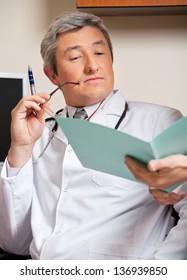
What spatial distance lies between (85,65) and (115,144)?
0.52 metres

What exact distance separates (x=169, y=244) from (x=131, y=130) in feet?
1.22

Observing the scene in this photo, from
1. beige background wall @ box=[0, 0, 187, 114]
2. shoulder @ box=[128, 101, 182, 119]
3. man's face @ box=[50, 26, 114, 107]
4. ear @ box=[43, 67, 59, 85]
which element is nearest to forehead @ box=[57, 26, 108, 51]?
man's face @ box=[50, 26, 114, 107]

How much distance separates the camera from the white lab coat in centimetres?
115

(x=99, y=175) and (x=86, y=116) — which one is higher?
(x=86, y=116)

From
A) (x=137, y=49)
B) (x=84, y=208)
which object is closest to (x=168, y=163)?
(x=84, y=208)

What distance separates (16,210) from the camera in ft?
4.26

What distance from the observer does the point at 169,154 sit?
827mm

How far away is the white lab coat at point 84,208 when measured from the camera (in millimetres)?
1147

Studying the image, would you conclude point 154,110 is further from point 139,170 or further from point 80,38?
point 139,170

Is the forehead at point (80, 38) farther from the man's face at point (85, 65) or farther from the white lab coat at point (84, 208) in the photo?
the white lab coat at point (84, 208)

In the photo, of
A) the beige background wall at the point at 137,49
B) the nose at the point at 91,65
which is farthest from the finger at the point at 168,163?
the beige background wall at the point at 137,49
